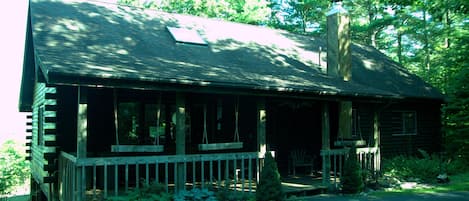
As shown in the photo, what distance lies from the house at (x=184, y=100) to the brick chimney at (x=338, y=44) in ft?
0.15

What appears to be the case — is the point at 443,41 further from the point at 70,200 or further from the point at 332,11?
the point at 70,200

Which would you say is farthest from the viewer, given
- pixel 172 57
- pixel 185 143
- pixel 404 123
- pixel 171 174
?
pixel 404 123

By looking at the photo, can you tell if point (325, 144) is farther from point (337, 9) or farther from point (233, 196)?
point (337, 9)

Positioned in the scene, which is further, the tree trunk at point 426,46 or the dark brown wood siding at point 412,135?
the tree trunk at point 426,46

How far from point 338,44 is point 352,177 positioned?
4.99 metres

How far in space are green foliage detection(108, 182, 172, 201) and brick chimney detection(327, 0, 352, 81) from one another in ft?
23.2

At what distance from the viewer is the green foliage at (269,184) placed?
8156mm

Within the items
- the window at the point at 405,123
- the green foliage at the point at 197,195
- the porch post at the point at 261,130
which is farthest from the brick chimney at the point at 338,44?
the green foliage at the point at 197,195

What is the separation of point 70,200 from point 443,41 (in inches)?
994

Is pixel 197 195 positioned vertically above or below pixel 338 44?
below

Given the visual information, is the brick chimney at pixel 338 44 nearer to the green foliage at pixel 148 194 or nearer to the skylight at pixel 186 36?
the skylight at pixel 186 36

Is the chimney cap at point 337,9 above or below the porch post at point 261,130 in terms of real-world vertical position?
above

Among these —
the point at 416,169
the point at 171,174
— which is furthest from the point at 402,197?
the point at 171,174

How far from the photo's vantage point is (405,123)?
16.1 m
